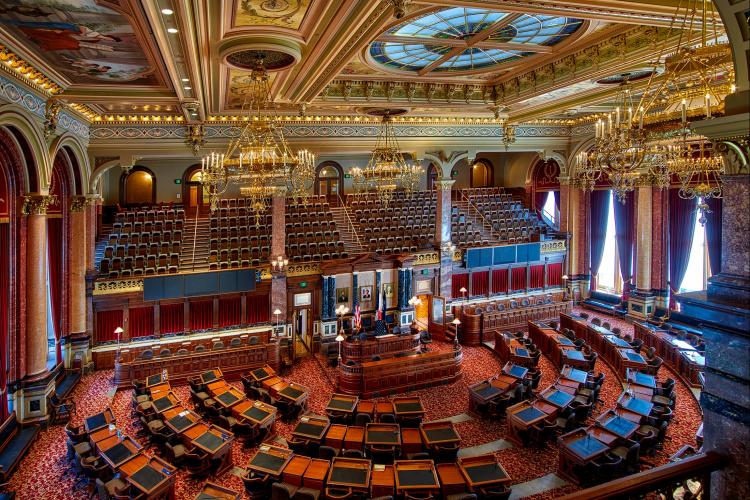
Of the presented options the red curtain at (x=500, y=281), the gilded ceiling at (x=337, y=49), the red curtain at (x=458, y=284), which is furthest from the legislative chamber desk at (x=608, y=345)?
the gilded ceiling at (x=337, y=49)

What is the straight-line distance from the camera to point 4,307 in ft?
31.8

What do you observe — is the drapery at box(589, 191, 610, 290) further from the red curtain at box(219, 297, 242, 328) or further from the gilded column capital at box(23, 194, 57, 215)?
the gilded column capital at box(23, 194, 57, 215)

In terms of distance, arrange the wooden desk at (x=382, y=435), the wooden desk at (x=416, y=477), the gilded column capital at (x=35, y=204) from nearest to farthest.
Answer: the wooden desk at (x=416, y=477) → the wooden desk at (x=382, y=435) → the gilded column capital at (x=35, y=204)

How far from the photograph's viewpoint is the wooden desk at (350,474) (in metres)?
7.27

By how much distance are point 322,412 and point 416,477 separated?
14.8 feet

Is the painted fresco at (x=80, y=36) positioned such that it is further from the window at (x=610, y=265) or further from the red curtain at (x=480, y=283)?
the window at (x=610, y=265)

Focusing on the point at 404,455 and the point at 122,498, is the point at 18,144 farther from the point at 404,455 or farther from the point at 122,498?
the point at 404,455

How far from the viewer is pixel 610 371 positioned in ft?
44.3

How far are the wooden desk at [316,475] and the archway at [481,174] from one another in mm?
20704

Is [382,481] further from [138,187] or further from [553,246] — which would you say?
[138,187]

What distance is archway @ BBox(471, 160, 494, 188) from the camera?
26.3 m

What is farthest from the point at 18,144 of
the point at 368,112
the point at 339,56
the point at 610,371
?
the point at 610,371

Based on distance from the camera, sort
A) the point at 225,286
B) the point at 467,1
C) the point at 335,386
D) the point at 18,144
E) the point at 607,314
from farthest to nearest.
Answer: the point at 607,314
the point at 225,286
the point at 335,386
the point at 18,144
the point at 467,1

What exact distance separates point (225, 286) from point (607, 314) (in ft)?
48.7
